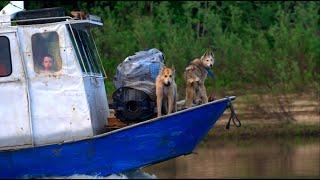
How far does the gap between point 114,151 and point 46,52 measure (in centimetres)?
170

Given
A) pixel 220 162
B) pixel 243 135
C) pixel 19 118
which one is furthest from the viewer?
pixel 243 135

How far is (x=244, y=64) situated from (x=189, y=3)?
3470 mm

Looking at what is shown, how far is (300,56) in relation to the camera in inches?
1018

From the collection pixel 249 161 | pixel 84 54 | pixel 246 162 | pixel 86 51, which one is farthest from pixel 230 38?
pixel 84 54

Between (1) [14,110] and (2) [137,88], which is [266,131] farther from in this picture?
(1) [14,110]

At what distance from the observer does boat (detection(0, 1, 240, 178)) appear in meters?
14.4

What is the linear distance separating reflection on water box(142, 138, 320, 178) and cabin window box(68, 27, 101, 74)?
6.38ft

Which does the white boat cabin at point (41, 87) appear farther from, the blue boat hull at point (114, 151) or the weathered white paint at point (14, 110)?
the blue boat hull at point (114, 151)

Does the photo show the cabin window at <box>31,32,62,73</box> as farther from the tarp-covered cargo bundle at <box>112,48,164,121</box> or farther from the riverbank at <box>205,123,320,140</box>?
the riverbank at <box>205,123,320,140</box>

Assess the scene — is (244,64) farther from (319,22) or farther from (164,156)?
(164,156)

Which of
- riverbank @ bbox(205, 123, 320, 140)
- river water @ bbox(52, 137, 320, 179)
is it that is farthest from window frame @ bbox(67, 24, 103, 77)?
riverbank @ bbox(205, 123, 320, 140)

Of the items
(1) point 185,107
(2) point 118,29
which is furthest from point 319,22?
(1) point 185,107

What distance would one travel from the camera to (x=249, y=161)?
694 inches

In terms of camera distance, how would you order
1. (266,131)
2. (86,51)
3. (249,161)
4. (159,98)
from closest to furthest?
(159,98) < (86,51) < (249,161) < (266,131)
